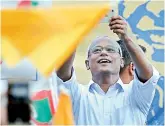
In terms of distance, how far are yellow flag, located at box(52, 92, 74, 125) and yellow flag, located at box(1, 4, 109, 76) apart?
0.34 feet

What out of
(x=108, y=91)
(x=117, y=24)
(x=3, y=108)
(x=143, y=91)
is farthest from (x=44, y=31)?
(x=108, y=91)

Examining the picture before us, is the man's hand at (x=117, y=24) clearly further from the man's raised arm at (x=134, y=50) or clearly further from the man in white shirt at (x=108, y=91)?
the man in white shirt at (x=108, y=91)

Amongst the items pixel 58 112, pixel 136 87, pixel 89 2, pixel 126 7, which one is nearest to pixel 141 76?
pixel 136 87

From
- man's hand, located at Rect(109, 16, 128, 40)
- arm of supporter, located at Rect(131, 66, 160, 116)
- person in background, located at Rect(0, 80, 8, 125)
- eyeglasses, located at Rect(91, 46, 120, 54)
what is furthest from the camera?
eyeglasses, located at Rect(91, 46, 120, 54)

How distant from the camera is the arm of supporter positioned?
1.70 metres

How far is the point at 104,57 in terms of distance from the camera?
1.80 meters

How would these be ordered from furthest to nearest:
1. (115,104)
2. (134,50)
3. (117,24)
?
(115,104)
(134,50)
(117,24)

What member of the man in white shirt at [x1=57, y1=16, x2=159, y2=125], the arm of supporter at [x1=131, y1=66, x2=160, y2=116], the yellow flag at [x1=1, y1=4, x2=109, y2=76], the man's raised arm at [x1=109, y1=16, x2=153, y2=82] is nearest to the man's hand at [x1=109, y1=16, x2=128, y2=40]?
the man's raised arm at [x1=109, y1=16, x2=153, y2=82]

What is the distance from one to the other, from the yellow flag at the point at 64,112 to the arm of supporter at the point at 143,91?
0.80 metres

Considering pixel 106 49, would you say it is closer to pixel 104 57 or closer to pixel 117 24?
pixel 104 57

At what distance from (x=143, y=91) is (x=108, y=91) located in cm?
18

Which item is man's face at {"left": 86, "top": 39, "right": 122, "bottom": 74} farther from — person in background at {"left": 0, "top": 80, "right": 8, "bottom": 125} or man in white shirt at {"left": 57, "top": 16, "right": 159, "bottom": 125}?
person in background at {"left": 0, "top": 80, "right": 8, "bottom": 125}

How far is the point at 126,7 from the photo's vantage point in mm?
2834

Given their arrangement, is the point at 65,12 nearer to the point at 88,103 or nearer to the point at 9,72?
the point at 9,72
